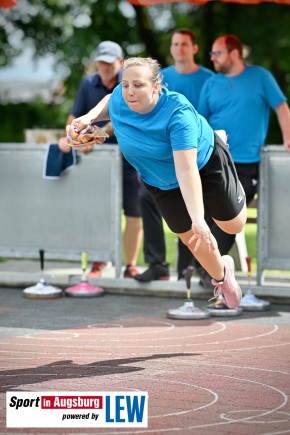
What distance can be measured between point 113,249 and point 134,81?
177 inches

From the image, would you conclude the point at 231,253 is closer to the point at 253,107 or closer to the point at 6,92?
the point at 253,107

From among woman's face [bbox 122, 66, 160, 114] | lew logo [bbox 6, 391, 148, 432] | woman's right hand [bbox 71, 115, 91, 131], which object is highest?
woman's face [bbox 122, 66, 160, 114]

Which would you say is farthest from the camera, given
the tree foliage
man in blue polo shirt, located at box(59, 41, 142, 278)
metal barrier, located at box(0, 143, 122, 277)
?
the tree foliage

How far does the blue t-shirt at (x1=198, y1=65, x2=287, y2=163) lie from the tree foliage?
10991 mm

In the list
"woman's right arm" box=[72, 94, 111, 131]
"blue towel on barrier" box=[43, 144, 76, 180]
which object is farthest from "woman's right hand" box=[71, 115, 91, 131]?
"blue towel on barrier" box=[43, 144, 76, 180]

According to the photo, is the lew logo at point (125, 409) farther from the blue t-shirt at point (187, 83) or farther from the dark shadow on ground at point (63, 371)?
the blue t-shirt at point (187, 83)

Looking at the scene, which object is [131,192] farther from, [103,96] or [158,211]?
[103,96]

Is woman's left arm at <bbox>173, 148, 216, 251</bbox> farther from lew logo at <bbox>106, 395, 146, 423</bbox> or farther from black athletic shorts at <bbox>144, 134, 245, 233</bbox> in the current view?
lew logo at <bbox>106, 395, 146, 423</bbox>

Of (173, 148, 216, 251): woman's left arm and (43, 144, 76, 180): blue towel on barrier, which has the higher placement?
(43, 144, 76, 180): blue towel on barrier

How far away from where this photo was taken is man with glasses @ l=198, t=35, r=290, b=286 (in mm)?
10945

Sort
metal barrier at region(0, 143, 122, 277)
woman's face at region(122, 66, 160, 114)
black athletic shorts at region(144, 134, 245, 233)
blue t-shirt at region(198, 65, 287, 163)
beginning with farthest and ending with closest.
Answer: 1. metal barrier at region(0, 143, 122, 277)
2. blue t-shirt at region(198, 65, 287, 163)
3. black athletic shorts at region(144, 134, 245, 233)
4. woman's face at region(122, 66, 160, 114)

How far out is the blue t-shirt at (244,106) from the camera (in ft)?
35.9

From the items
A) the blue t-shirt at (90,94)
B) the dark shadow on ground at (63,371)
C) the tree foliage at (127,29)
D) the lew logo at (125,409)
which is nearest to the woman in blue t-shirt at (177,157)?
the dark shadow on ground at (63,371)

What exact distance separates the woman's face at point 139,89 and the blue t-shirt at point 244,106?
11.5ft
